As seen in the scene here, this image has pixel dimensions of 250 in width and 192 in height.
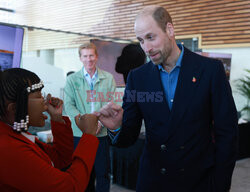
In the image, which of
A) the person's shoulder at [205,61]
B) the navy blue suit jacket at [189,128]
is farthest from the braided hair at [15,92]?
the person's shoulder at [205,61]

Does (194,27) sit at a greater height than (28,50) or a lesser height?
greater

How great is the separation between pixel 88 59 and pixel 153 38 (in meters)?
2.12

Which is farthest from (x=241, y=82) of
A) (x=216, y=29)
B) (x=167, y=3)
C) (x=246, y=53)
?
(x=167, y=3)

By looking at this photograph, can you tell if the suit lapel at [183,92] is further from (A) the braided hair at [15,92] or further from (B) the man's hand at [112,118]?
(A) the braided hair at [15,92]

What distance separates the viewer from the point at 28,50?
358 centimetres

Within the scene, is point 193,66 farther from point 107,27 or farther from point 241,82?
point 107,27

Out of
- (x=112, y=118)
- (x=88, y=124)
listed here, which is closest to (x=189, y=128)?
(x=112, y=118)

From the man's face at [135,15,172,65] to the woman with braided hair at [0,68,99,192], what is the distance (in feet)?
1.76

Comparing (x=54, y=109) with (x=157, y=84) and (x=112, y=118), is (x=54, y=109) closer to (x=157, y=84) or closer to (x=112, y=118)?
A: (x=112, y=118)

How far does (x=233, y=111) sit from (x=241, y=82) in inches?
253

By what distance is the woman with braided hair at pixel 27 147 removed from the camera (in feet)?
3.76

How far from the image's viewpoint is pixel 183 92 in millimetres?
1608

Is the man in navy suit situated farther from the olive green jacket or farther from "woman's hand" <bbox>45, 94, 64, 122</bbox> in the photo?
the olive green jacket

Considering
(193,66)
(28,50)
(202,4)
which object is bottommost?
(193,66)
